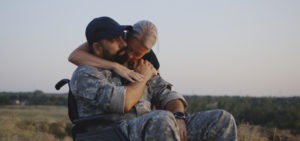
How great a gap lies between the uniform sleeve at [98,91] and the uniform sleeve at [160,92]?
65 cm

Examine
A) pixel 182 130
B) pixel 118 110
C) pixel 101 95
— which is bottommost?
pixel 182 130

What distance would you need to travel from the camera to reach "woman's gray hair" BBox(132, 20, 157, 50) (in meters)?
4.77

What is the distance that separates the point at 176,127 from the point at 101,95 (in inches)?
26.1

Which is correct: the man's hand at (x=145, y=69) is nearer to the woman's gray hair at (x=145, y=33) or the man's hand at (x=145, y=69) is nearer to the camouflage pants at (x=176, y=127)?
the woman's gray hair at (x=145, y=33)

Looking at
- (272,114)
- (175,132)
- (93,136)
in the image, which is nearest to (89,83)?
(93,136)

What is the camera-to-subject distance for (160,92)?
16.5ft

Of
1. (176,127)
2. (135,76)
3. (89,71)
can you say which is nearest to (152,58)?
(135,76)

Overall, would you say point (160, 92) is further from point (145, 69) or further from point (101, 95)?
point (101, 95)

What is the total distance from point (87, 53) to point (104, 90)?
603mm

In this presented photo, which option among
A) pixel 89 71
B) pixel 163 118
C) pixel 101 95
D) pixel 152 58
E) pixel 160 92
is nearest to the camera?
pixel 163 118

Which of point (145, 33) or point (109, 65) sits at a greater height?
point (145, 33)

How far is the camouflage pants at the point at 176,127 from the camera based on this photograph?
12.8ft

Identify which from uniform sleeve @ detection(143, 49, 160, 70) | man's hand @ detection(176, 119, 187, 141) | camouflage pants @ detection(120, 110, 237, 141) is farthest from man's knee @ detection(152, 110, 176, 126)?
uniform sleeve @ detection(143, 49, 160, 70)

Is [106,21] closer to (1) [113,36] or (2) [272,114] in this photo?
(1) [113,36]
